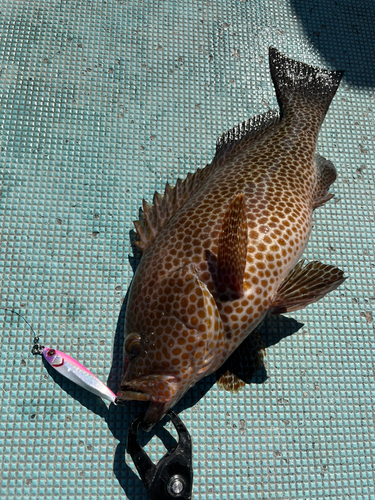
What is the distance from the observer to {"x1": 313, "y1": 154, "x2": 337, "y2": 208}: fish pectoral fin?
2.48 m

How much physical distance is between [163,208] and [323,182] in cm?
101

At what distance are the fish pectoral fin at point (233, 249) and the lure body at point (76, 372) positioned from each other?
86cm

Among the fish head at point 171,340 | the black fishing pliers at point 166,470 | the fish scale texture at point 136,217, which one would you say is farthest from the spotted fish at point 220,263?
the fish scale texture at point 136,217

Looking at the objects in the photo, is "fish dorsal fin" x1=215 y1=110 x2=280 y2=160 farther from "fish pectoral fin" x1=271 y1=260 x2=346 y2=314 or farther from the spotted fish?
"fish pectoral fin" x1=271 y1=260 x2=346 y2=314

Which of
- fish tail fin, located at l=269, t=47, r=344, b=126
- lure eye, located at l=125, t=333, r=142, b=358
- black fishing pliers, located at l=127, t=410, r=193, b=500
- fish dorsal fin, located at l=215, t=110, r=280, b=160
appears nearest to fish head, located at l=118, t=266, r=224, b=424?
lure eye, located at l=125, t=333, r=142, b=358

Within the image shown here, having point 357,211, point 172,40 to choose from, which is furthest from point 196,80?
point 357,211

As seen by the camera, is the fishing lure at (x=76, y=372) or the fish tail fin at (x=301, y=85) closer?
the fishing lure at (x=76, y=372)

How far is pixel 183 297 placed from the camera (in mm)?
1803

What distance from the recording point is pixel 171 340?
1782mm

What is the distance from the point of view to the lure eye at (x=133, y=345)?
1866 millimetres

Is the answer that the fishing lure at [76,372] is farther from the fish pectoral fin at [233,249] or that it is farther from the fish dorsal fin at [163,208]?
the fish pectoral fin at [233,249]

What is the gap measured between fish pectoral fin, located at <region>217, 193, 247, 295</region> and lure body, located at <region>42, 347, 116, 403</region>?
33.8 inches

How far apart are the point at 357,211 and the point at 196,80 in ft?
5.00

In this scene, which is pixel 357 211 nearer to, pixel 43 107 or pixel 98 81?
pixel 98 81
